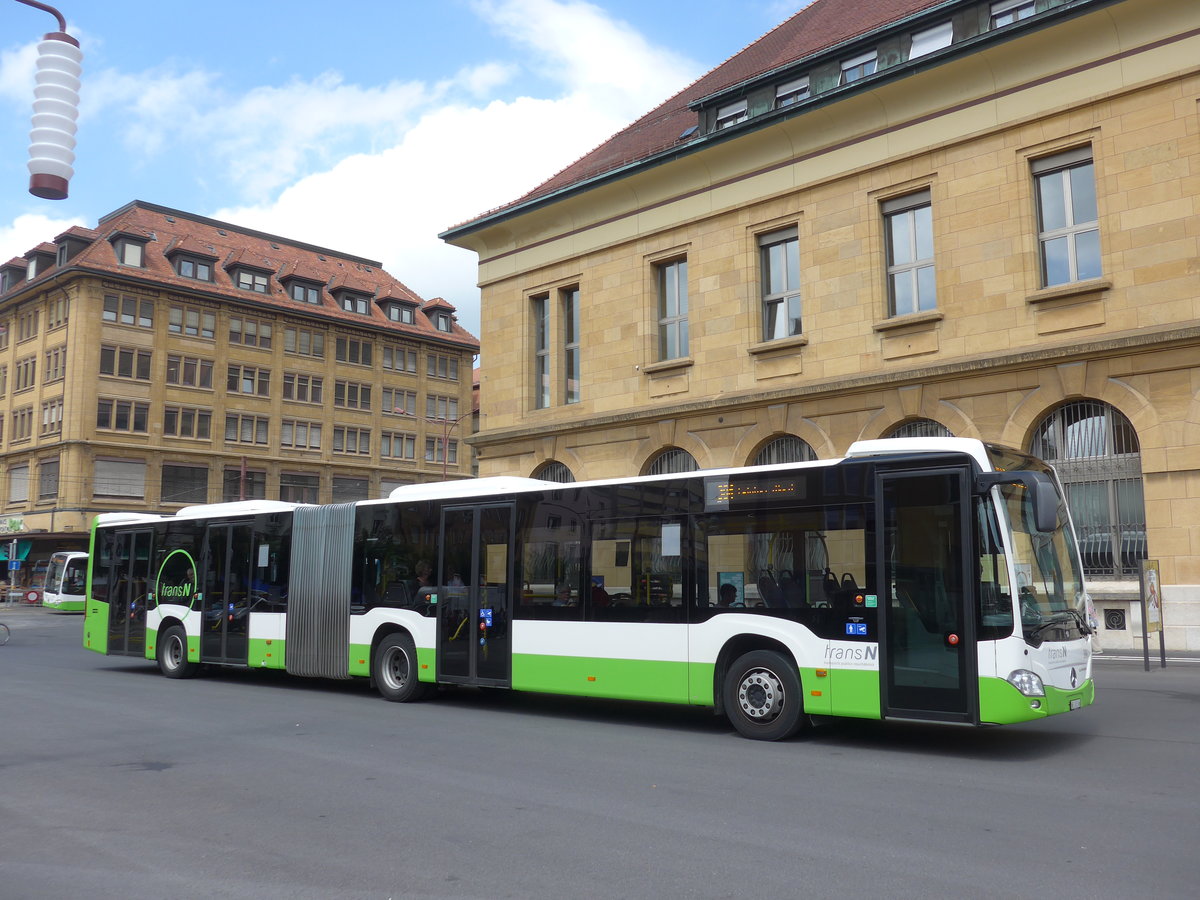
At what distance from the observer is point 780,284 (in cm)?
2391

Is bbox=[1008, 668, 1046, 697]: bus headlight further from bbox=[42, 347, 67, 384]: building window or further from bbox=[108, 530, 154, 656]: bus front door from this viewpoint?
bbox=[42, 347, 67, 384]: building window

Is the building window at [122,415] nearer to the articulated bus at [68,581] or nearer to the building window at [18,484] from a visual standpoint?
the building window at [18,484]

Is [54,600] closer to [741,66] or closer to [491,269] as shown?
[491,269]

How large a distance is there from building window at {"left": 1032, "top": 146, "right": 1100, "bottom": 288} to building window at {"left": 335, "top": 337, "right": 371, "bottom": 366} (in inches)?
2217

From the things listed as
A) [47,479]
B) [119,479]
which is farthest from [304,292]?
[47,479]

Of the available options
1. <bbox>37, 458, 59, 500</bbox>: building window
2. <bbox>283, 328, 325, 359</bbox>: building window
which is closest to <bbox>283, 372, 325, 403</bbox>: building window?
<bbox>283, 328, 325, 359</bbox>: building window

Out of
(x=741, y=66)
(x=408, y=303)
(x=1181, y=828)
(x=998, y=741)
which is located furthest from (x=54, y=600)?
(x=1181, y=828)

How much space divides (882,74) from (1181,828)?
17642 mm

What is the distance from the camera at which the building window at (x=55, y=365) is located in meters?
59.7

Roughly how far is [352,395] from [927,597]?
64100 mm

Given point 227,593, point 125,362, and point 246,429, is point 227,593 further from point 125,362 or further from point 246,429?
point 246,429

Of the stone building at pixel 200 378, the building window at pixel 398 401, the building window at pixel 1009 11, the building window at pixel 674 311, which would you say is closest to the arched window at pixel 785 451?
the building window at pixel 674 311

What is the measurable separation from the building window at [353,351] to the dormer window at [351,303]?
216 cm

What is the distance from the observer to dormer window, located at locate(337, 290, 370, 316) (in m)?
72.1
